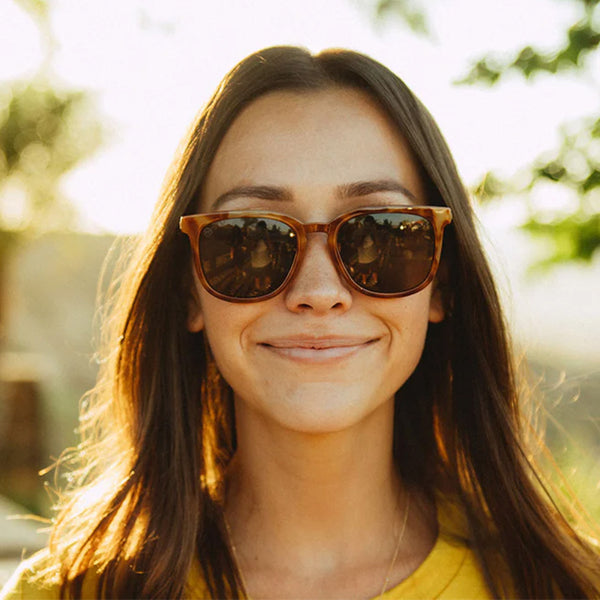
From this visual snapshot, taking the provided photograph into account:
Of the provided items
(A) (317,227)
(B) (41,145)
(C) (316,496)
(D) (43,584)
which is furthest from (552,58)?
(B) (41,145)

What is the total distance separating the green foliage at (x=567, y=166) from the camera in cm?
253

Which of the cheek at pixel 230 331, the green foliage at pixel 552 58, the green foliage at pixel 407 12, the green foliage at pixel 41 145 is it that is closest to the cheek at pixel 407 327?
the cheek at pixel 230 331

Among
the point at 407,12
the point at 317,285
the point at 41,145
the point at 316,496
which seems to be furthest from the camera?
the point at 41,145

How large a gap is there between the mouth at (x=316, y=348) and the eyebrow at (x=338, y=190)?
37cm

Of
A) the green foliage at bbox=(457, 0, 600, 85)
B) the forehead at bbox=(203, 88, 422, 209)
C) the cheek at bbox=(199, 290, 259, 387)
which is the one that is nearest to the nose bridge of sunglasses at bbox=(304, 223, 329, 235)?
the forehead at bbox=(203, 88, 422, 209)

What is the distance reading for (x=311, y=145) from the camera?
2.37 meters

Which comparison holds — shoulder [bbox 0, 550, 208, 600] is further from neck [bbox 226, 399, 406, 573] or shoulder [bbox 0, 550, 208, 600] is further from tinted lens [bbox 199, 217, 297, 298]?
tinted lens [bbox 199, 217, 297, 298]

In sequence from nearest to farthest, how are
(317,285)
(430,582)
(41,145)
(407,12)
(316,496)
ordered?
(317,285) < (430,582) < (316,496) < (407,12) < (41,145)

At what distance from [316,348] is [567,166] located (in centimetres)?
100

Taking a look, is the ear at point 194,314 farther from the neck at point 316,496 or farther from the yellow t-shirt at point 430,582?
the yellow t-shirt at point 430,582

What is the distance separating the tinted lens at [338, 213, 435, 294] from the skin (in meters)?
0.05

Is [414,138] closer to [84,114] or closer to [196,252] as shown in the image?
[196,252]

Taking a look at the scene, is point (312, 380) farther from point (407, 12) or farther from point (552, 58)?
point (407, 12)

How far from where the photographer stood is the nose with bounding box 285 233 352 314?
7.44 ft
